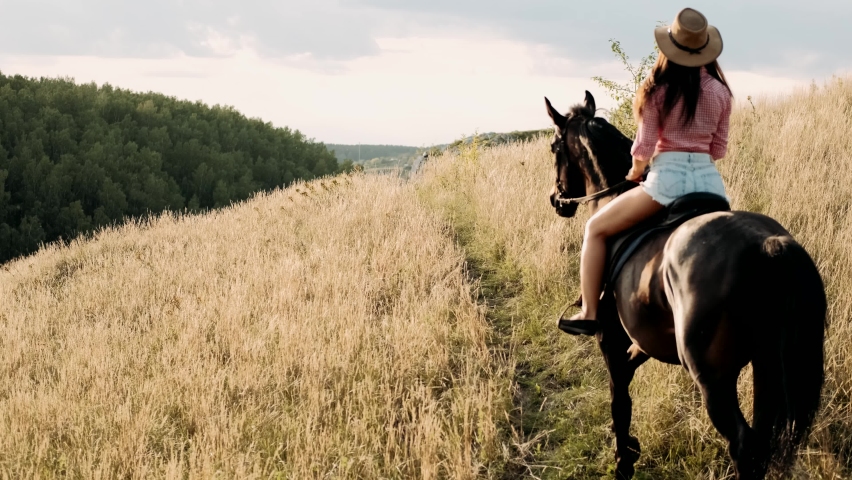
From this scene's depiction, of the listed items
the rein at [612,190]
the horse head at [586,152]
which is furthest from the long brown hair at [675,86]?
the rein at [612,190]

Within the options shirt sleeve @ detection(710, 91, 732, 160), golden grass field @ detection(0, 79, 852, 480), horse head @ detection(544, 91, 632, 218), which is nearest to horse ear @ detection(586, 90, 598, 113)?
horse head @ detection(544, 91, 632, 218)

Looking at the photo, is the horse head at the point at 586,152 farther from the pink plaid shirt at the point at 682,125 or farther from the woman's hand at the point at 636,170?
the pink plaid shirt at the point at 682,125

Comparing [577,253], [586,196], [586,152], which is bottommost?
[577,253]

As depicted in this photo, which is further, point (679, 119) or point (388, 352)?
point (388, 352)

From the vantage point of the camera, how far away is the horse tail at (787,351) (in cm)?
273

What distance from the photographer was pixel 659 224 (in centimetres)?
349

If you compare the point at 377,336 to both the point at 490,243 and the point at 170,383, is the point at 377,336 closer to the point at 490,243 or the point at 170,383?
the point at 170,383

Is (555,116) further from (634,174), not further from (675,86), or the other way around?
(675,86)

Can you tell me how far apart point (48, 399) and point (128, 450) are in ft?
5.95

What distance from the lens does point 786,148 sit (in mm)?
9125

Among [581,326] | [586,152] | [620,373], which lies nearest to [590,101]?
[586,152]

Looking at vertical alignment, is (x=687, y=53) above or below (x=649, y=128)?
above

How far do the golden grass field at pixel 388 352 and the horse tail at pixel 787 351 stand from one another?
1241 millimetres

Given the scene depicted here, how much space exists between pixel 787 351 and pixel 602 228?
119 centimetres
